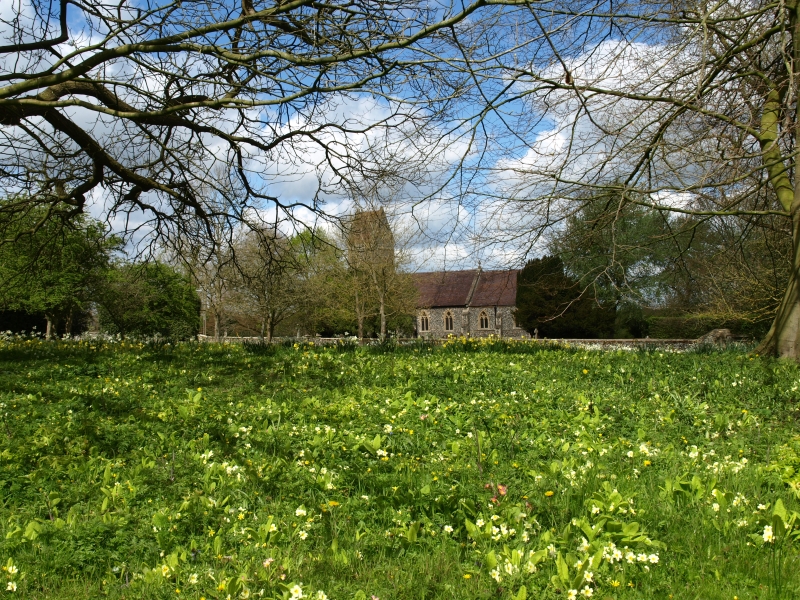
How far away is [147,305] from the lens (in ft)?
81.0

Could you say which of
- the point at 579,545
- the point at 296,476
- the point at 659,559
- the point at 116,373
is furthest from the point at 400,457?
the point at 116,373

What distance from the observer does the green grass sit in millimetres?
2750

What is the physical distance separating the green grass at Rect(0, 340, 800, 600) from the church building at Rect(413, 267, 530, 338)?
45645 mm

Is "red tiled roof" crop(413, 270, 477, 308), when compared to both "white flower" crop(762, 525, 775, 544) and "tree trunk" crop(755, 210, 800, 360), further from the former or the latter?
"white flower" crop(762, 525, 775, 544)

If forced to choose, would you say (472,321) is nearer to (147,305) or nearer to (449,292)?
(449,292)

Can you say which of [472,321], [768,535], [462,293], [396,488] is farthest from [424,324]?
[768,535]

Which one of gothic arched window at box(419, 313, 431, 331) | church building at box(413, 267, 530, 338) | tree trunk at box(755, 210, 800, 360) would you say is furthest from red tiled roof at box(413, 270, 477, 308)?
tree trunk at box(755, 210, 800, 360)

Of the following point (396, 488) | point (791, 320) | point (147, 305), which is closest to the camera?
point (396, 488)

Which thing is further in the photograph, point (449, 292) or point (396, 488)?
point (449, 292)

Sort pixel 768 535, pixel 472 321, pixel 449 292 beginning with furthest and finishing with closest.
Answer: pixel 449 292
pixel 472 321
pixel 768 535

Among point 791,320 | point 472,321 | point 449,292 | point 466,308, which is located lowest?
point 791,320

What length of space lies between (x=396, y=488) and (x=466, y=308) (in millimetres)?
51175

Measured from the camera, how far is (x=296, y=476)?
409cm

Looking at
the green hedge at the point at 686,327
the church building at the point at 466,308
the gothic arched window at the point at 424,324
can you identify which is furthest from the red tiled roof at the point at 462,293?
the green hedge at the point at 686,327
